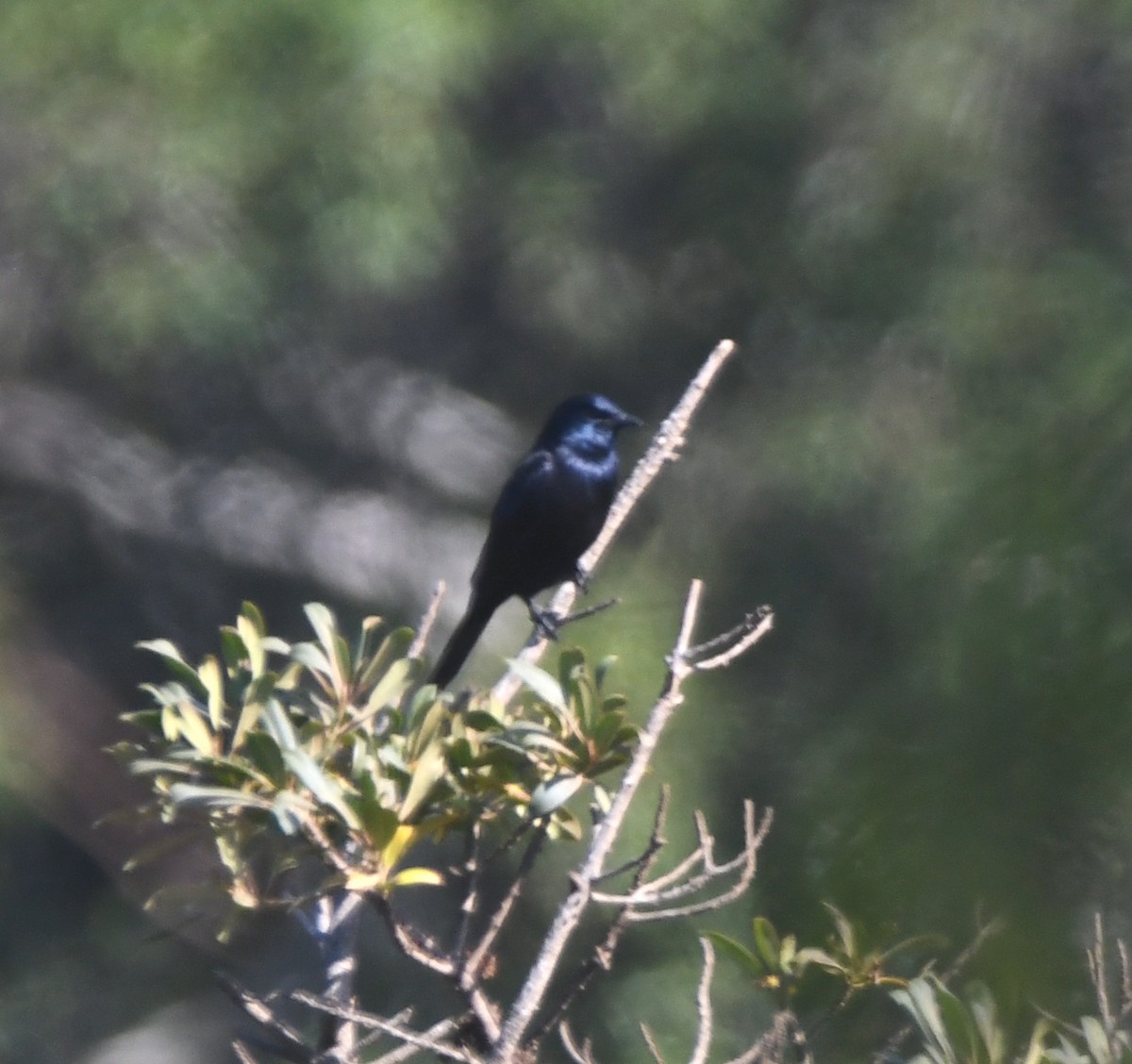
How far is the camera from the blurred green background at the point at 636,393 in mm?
947

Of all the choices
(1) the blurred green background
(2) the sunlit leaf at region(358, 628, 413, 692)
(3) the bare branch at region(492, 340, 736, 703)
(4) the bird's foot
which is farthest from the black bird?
(2) the sunlit leaf at region(358, 628, 413, 692)

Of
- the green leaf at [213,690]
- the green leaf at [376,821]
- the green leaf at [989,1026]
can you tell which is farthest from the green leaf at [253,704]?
the green leaf at [989,1026]

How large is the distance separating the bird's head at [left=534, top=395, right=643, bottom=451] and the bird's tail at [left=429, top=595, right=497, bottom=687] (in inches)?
12.0

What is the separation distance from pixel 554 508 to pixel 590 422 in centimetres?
17

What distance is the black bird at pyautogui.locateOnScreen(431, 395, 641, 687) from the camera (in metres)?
2.73

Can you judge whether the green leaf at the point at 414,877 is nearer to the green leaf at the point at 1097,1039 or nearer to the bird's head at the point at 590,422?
the green leaf at the point at 1097,1039

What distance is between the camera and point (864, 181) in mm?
2443

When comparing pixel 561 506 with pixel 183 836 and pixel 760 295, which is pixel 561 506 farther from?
pixel 183 836

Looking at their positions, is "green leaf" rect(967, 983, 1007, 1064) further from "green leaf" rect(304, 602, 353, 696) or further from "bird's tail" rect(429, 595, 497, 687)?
"bird's tail" rect(429, 595, 497, 687)

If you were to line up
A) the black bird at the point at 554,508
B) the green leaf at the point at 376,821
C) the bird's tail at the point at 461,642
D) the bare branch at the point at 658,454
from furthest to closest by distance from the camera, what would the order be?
1. the black bird at the point at 554,508
2. the bird's tail at the point at 461,642
3. the bare branch at the point at 658,454
4. the green leaf at the point at 376,821

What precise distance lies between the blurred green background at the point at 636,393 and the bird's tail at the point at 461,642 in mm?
212

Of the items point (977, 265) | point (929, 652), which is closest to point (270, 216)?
point (977, 265)

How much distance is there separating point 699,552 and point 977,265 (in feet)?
2.24

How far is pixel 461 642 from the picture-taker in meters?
2.61
